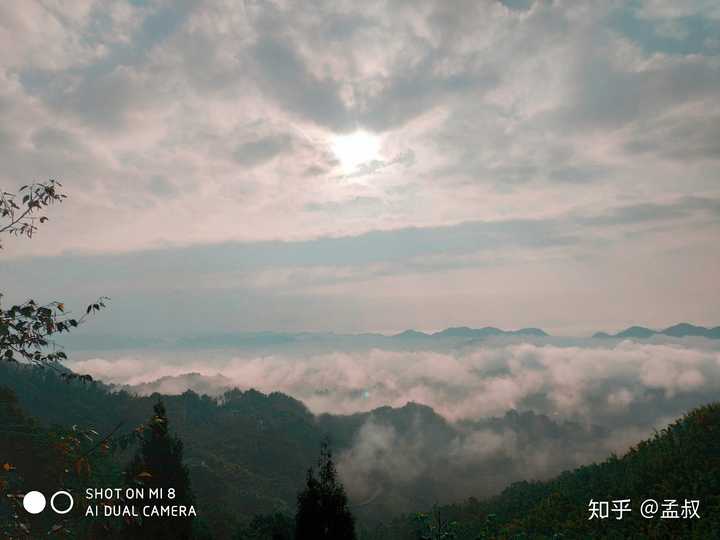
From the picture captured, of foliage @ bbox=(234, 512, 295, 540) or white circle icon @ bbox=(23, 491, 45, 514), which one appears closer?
white circle icon @ bbox=(23, 491, 45, 514)

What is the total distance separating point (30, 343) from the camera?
1043 centimetres

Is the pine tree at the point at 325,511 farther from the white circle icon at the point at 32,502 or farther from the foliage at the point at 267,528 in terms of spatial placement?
the foliage at the point at 267,528

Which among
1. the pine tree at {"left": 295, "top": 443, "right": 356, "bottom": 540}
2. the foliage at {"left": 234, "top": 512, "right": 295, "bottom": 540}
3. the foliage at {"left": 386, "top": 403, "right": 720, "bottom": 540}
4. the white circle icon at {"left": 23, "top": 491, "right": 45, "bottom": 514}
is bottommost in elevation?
the foliage at {"left": 234, "top": 512, "right": 295, "bottom": 540}

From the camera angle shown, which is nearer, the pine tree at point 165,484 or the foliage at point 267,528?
the pine tree at point 165,484

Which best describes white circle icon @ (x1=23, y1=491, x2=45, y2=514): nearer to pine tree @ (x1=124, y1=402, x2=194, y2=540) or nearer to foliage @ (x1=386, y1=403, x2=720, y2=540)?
pine tree @ (x1=124, y1=402, x2=194, y2=540)

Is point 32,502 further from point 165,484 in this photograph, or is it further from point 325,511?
point 165,484

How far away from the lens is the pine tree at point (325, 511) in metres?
29.1

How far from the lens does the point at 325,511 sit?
29.4 meters

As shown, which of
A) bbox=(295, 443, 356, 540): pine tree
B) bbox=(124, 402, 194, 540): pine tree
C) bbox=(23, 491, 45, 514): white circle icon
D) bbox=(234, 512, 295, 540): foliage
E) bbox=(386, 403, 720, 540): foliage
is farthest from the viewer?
bbox=(234, 512, 295, 540): foliage

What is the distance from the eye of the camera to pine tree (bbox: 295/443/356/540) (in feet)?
95.6

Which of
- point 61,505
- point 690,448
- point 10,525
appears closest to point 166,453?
point 61,505

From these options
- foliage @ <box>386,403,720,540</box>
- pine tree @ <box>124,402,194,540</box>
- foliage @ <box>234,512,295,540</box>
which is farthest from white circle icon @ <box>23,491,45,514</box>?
foliage @ <box>234,512,295,540</box>

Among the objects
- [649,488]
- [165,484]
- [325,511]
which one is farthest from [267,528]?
[649,488]

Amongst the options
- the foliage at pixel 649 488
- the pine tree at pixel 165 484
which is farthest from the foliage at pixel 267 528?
the foliage at pixel 649 488
